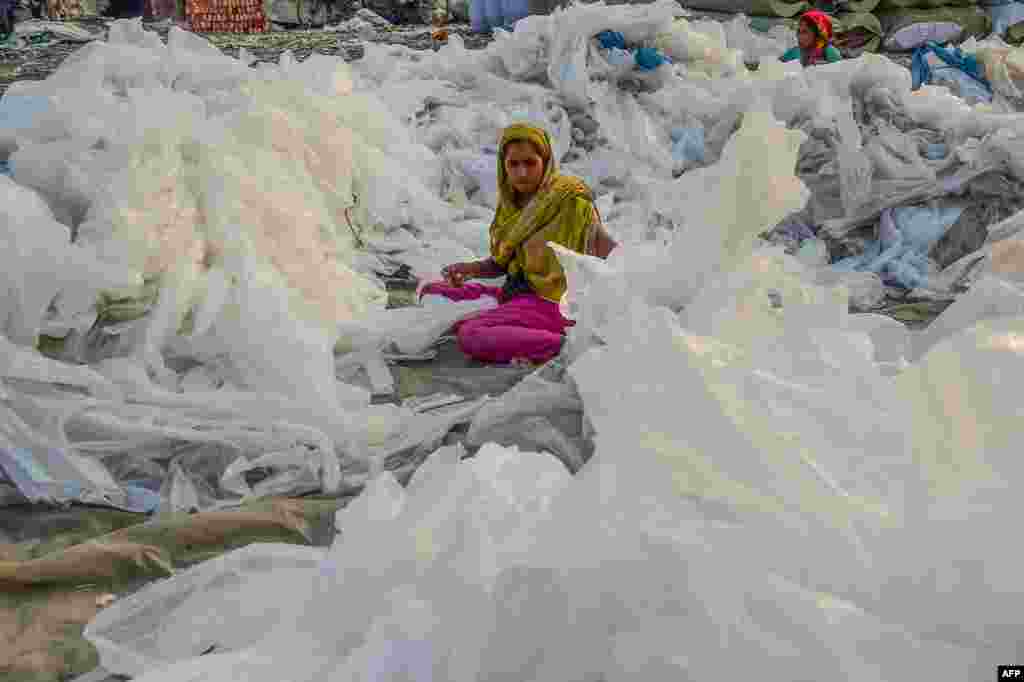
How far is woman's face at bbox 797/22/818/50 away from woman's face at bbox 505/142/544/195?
2917mm

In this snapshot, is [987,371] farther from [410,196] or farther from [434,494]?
[410,196]

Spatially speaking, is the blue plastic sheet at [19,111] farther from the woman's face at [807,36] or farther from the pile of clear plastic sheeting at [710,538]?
the woman's face at [807,36]

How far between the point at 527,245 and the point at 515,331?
315 millimetres

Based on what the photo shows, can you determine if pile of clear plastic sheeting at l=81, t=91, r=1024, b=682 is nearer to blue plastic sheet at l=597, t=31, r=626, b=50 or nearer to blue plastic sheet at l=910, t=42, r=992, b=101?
blue plastic sheet at l=597, t=31, r=626, b=50

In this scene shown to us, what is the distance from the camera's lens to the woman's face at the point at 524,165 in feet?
7.97

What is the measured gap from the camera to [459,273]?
249cm

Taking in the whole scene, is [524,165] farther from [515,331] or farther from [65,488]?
[65,488]

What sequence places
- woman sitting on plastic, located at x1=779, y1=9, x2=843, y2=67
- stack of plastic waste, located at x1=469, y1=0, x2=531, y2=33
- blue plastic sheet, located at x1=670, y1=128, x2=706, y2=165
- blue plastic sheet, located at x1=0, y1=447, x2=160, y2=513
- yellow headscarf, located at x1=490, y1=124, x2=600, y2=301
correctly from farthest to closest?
stack of plastic waste, located at x1=469, y1=0, x2=531, y2=33 < woman sitting on plastic, located at x1=779, y1=9, x2=843, y2=67 < blue plastic sheet, located at x1=670, y1=128, x2=706, y2=165 < yellow headscarf, located at x1=490, y1=124, x2=600, y2=301 < blue plastic sheet, located at x1=0, y1=447, x2=160, y2=513

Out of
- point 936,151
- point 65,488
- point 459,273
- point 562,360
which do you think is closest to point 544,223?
point 459,273

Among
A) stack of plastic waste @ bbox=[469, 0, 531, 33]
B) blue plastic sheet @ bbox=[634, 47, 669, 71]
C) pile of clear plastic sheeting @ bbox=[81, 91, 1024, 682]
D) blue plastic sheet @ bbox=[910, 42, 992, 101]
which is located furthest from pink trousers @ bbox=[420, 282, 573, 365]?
stack of plastic waste @ bbox=[469, 0, 531, 33]

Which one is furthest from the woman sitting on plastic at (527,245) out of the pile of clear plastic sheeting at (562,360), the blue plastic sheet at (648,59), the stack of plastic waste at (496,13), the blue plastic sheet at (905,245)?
the stack of plastic waste at (496,13)

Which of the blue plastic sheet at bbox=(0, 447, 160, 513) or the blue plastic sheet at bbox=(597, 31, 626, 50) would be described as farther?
the blue plastic sheet at bbox=(597, 31, 626, 50)

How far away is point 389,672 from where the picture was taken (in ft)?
1.98

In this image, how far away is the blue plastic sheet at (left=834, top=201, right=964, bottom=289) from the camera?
2.94 m
